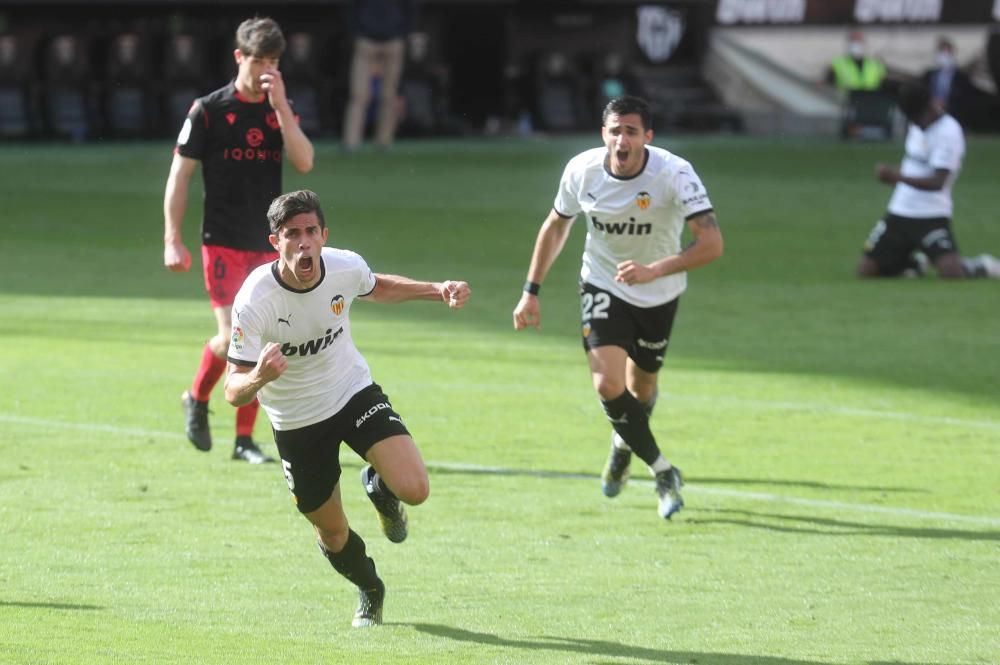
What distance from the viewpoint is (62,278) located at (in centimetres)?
1830

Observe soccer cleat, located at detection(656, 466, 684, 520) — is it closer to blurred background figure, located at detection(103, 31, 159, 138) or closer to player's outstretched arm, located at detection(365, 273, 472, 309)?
player's outstretched arm, located at detection(365, 273, 472, 309)

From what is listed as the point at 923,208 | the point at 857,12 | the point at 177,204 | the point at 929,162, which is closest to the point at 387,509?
the point at 177,204

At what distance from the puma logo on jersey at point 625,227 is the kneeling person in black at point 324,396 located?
213 cm

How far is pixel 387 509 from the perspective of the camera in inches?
291

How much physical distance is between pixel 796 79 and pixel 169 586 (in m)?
36.3

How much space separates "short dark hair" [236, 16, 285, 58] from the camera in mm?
9516

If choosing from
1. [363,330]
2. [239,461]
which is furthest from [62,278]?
[239,461]

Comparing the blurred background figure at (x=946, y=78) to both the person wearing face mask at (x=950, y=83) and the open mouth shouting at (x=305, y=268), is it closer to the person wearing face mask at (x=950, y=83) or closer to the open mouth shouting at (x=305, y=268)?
the person wearing face mask at (x=950, y=83)

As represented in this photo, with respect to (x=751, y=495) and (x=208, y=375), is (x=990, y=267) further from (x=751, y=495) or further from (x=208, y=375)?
(x=208, y=375)

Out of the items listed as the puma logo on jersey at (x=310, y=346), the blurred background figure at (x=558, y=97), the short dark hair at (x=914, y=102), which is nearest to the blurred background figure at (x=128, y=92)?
the blurred background figure at (x=558, y=97)

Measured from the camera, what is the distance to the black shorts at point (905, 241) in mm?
18047

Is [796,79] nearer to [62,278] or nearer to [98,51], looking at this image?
[98,51]

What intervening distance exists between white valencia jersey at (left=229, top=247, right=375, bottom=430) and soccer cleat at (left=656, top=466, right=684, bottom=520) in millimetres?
2185

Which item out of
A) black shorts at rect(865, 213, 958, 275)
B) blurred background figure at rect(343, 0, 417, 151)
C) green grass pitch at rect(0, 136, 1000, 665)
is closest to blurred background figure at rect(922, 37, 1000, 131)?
blurred background figure at rect(343, 0, 417, 151)
